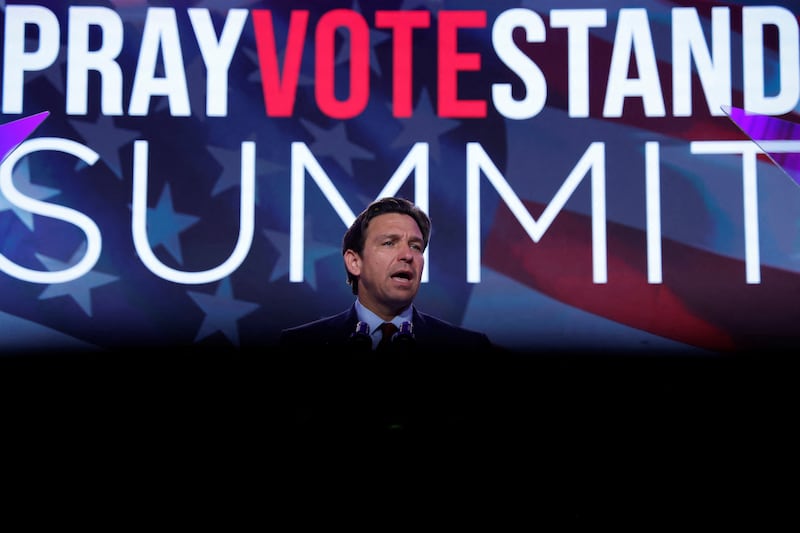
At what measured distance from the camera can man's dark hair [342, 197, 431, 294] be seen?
393 centimetres

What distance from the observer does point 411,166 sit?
14.2ft

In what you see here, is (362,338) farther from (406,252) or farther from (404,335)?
(406,252)

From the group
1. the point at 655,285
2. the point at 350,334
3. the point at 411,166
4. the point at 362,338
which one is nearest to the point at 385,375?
the point at 362,338

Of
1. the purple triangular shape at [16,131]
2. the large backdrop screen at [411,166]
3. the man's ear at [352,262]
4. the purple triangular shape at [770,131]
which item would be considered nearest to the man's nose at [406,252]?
the man's ear at [352,262]

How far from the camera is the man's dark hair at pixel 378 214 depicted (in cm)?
393

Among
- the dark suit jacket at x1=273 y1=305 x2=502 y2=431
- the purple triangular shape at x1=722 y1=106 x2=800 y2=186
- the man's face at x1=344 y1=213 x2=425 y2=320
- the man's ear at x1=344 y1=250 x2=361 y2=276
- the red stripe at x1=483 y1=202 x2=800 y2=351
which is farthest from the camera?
the purple triangular shape at x1=722 y1=106 x2=800 y2=186

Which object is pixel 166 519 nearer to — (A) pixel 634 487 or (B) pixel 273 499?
(B) pixel 273 499

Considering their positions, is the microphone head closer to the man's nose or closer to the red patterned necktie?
the red patterned necktie

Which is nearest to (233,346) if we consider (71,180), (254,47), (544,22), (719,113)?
(71,180)

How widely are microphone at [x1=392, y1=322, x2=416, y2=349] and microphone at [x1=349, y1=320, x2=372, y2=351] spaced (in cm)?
12

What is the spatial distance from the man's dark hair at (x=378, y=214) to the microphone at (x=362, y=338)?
0.95 feet

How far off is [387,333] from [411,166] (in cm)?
85

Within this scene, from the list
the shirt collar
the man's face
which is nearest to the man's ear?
the man's face

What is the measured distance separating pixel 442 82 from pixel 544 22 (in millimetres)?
526
